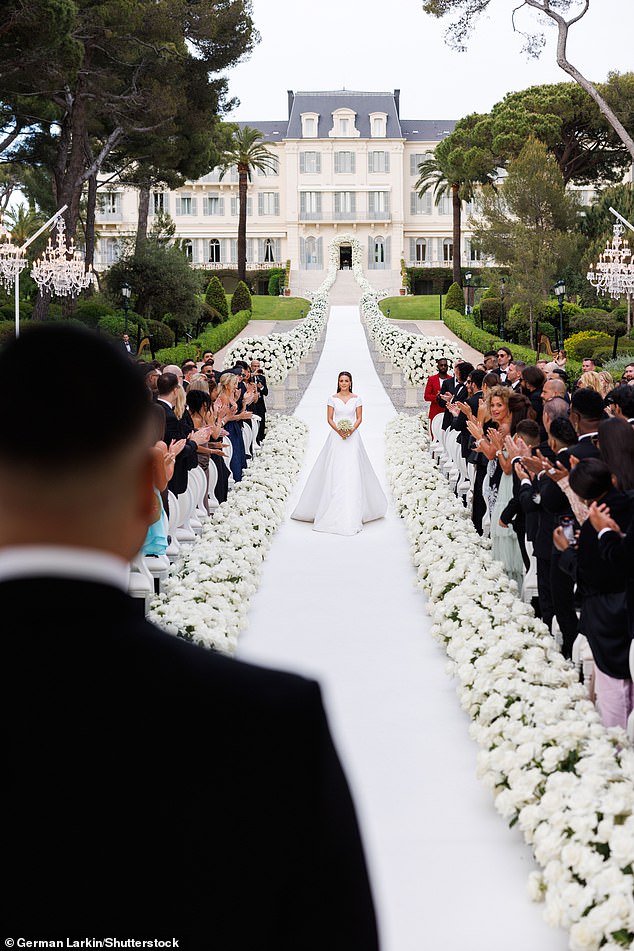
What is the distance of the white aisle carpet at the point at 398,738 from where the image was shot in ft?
13.4

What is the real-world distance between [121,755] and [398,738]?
198 inches

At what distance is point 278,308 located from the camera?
57344mm

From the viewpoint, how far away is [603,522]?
16.4 feet

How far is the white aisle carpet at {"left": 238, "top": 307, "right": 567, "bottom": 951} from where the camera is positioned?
13.4 ft

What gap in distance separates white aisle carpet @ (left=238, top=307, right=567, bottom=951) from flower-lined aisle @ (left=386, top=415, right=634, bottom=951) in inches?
7.2

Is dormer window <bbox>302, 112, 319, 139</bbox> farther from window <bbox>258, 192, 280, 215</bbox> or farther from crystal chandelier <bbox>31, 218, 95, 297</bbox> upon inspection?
crystal chandelier <bbox>31, 218, 95, 297</bbox>

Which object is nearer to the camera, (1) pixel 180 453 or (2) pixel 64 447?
(2) pixel 64 447

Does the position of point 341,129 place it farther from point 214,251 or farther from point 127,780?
point 127,780

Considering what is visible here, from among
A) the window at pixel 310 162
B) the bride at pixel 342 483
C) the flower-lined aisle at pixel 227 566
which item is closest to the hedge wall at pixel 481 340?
the bride at pixel 342 483

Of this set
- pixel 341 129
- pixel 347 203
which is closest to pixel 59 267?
pixel 347 203

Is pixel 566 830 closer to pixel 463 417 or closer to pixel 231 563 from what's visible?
pixel 231 563

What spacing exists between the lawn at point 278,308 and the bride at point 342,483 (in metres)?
41.0

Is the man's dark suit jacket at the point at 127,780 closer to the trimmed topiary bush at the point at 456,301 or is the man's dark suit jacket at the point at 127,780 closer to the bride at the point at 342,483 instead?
the bride at the point at 342,483

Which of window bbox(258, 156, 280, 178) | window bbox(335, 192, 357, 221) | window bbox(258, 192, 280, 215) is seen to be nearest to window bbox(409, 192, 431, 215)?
window bbox(335, 192, 357, 221)
